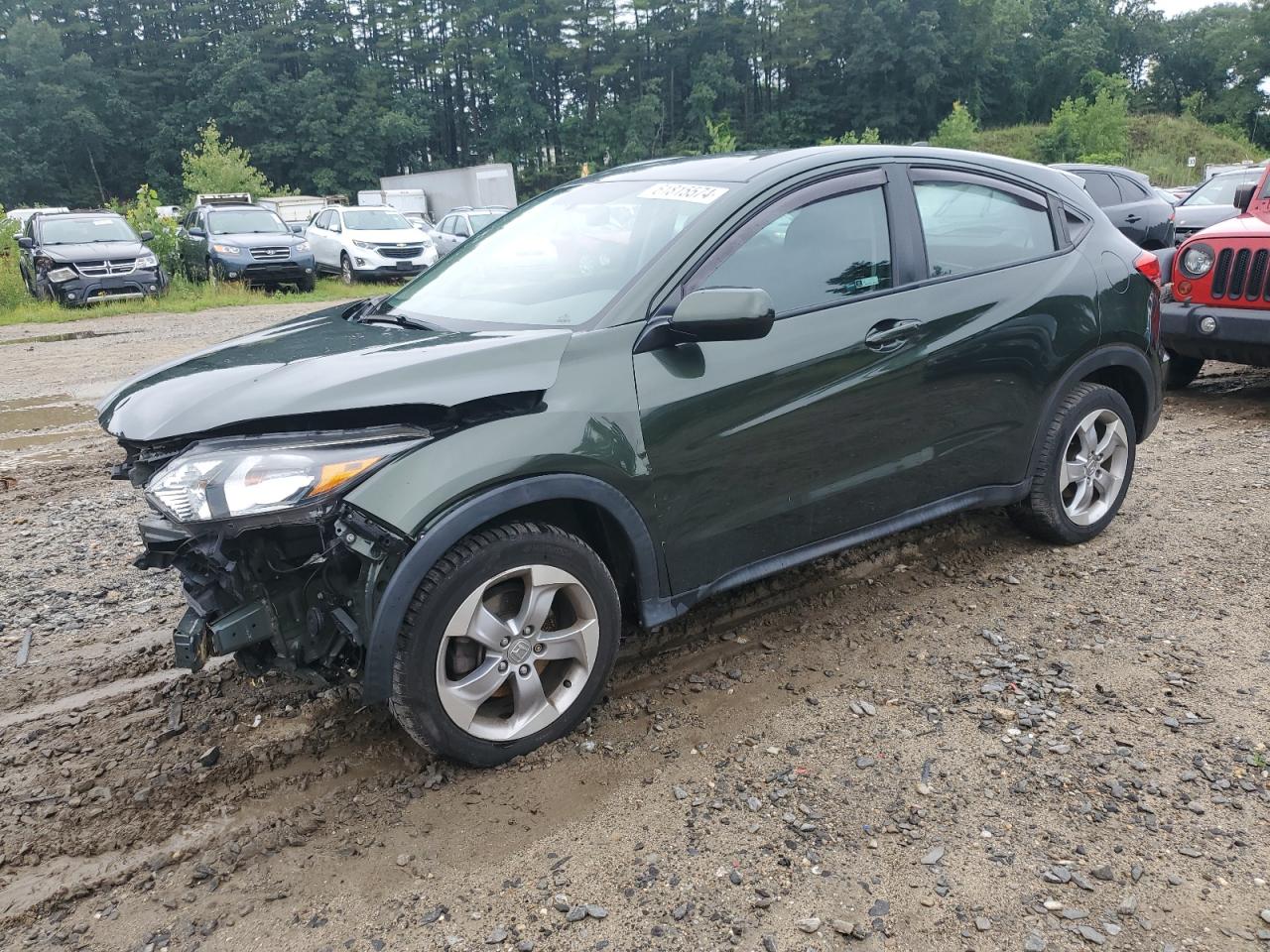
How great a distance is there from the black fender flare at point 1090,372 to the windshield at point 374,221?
17651 mm

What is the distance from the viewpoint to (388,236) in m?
19.4

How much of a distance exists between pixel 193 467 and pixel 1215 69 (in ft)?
302

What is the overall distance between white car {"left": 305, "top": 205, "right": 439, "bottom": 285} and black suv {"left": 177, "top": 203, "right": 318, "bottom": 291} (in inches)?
47.0

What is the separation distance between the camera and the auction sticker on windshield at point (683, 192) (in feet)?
10.7

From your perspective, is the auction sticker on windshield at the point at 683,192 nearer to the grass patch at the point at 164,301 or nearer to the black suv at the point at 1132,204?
the black suv at the point at 1132,204

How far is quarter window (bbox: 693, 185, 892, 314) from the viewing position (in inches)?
127

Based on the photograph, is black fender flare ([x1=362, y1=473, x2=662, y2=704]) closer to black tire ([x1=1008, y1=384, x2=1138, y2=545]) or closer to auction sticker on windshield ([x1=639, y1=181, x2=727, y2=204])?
auction sticker on windshield ([x1=639, y1=181, x2=727, y2=204])

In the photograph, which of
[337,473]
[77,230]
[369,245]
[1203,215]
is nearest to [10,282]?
[77,230]

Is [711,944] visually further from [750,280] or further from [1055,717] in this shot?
[750,280]

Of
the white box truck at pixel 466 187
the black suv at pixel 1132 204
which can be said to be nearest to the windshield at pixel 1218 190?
the black suv at pixel 1132 204

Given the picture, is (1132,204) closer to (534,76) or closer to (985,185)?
(985,185)

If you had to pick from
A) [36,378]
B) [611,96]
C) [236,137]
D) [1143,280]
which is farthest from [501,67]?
[1143,280]

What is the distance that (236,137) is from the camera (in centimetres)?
7044

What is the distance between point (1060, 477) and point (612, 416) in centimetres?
245
